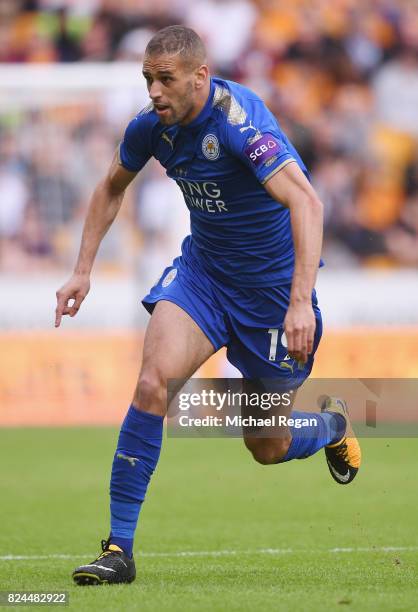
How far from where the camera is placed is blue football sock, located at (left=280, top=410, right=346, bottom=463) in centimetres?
638

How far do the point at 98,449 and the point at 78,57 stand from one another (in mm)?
7600

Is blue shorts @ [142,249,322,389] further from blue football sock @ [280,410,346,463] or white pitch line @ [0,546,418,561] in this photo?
white pitch line @ [0,546,418,561]

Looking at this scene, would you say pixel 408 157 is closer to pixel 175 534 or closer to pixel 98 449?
pixel 98 449

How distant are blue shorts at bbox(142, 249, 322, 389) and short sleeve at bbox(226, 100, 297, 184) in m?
0.72

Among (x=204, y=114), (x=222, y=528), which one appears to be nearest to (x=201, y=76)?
(x=204, y=114)

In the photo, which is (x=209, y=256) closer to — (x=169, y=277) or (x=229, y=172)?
(x=169, y=277)

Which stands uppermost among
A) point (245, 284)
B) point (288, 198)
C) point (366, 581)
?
point (288, 198)

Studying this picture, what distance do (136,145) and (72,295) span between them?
79 cm

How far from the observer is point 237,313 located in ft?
19.5

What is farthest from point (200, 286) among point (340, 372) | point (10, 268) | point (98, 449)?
point (10, 268)

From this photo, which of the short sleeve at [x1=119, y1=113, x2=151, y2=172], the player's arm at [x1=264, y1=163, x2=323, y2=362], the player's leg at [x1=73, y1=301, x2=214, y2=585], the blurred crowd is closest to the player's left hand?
the player's arm at [x1=264, y1=163, x2=323, y2=362]

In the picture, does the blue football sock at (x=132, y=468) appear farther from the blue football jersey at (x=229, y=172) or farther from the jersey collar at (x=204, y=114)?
the jersey collar at (x=204, y=114)

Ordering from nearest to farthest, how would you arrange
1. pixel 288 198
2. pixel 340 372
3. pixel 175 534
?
pixel 288 198, pixel 175 534, pixel 340 372

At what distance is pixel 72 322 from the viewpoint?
45.4ft
